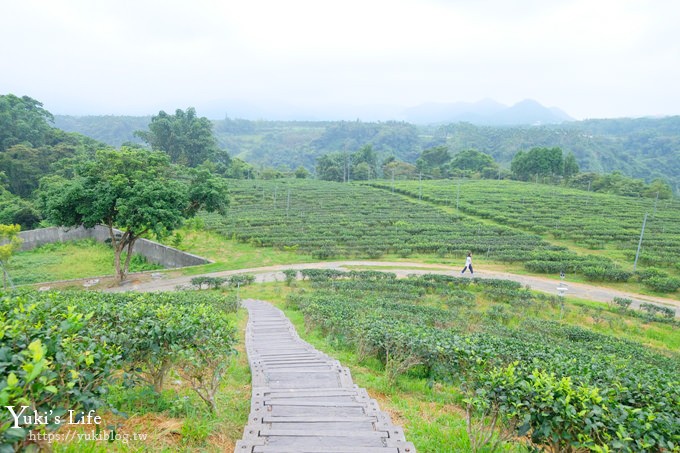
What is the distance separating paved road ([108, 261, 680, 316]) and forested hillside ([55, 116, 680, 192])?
302ft

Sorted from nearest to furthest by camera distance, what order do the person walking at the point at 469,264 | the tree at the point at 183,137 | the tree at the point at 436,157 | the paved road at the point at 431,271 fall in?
the paved road at the point at 431,271, the person walking at the point at 469,264, the tree at the point at 183,137, the tree at the point at 436,157

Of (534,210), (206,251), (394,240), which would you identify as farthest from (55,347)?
(534,210)

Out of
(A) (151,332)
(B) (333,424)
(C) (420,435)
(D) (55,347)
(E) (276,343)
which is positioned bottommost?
(E) (276,343)

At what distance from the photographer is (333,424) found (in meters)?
4.49

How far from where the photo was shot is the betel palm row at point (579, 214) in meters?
28.8

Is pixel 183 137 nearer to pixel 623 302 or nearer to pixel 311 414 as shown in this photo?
pixel 623 302

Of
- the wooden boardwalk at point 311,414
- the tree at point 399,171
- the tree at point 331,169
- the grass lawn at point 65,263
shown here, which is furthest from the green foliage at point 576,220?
the grass lawn at point 65,263

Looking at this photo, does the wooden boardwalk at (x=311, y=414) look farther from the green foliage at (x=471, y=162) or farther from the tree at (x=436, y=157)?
the tree at (x=436, y=157)

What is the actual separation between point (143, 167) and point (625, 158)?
432 feet

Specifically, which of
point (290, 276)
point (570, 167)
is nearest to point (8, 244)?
point (290, 276)

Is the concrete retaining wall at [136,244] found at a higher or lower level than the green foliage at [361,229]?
lower

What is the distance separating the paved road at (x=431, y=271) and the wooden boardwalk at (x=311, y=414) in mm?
14621

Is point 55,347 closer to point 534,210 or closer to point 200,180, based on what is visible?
point 200,180

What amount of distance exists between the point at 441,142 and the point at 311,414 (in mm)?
137309
